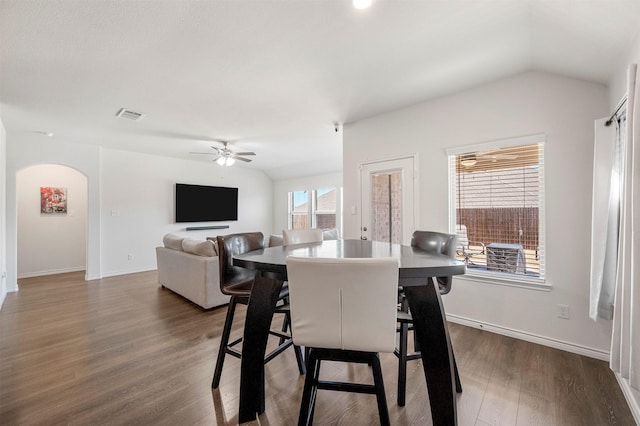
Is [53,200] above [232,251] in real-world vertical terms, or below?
above

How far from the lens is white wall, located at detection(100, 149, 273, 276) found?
514cm

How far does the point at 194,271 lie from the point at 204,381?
1.83 metres

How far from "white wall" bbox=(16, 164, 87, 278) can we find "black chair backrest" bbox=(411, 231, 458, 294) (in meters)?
6.90

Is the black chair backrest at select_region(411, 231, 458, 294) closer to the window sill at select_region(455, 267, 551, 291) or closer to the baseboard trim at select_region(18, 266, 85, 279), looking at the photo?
the window sill at select_region(455, 267, 551, 291)

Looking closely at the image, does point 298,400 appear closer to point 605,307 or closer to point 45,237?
point 605,307

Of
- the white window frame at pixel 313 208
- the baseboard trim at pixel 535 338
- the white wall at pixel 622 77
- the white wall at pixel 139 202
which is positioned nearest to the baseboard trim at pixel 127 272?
the white wall at pixel 139 202

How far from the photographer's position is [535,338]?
2439mm

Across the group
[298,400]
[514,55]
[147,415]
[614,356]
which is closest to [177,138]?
Result: [147,415]

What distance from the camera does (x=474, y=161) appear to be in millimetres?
2846

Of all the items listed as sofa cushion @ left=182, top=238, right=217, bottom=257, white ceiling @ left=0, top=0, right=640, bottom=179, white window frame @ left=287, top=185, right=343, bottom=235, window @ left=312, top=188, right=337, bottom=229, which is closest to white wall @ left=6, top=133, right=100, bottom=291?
white ceiling @ left=0, top=0, right=640, bottom=179

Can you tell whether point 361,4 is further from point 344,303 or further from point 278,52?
point 344,303

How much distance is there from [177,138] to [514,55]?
4669 mm

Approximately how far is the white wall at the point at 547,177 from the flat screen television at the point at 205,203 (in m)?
5.17

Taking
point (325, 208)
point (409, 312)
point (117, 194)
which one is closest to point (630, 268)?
point (409, 312)
